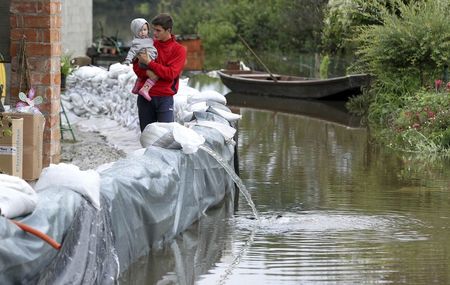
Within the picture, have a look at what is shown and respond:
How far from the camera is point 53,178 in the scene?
740 cm

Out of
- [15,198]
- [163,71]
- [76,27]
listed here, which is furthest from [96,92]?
[15,198]

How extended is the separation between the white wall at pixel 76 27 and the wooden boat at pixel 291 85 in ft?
13.4

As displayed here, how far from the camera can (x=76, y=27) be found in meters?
27.8

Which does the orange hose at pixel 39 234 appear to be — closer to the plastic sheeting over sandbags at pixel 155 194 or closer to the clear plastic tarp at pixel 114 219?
the clear plastic tarp at pixel 114 219

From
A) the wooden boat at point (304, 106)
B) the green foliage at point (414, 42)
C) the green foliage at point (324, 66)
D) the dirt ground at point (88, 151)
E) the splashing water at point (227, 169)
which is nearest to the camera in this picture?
the splashing water at point (227, 169)

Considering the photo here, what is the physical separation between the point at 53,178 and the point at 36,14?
12.2ft

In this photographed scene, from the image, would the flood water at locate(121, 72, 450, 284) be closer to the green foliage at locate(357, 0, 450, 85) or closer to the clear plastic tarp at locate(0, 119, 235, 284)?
the clear plastic tarp at locate(0, 119, 235, 284)

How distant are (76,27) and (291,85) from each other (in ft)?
18.1

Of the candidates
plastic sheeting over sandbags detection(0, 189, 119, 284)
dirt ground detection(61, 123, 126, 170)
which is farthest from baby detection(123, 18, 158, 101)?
plastic sheeting over sandbags detection(0, 189, 119, 284)

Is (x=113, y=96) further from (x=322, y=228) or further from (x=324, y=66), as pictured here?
(x=324, y=66)

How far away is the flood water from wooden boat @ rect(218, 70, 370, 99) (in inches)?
391

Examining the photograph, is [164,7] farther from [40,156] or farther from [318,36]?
[40,156]

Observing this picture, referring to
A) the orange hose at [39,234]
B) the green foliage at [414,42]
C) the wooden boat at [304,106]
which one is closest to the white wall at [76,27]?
the wooden boat at [304,106]

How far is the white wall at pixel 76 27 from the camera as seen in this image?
2588cm
